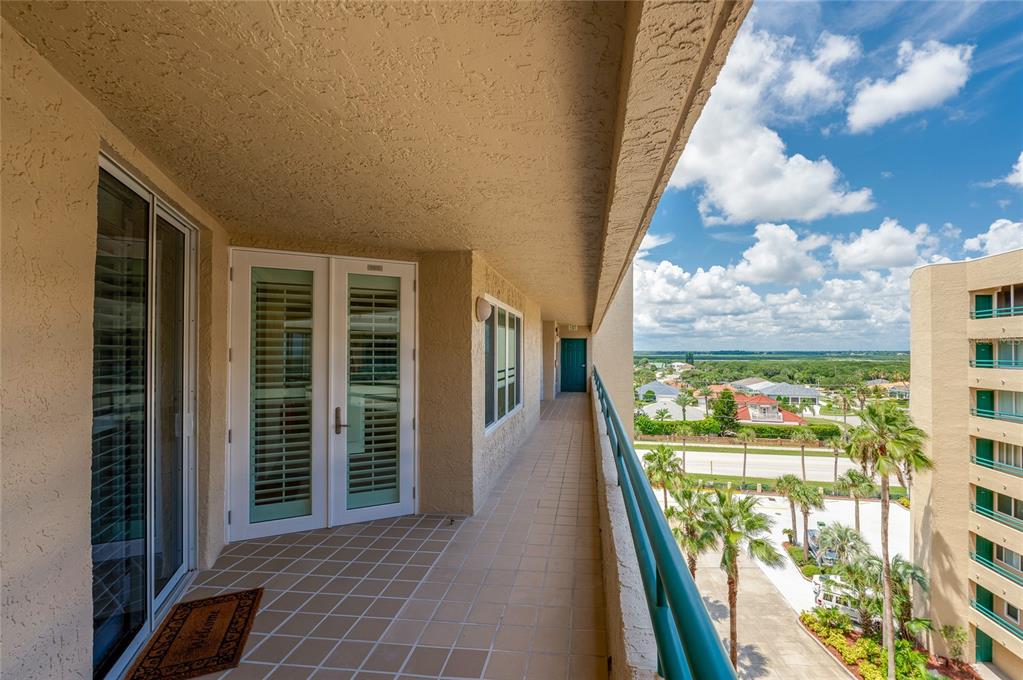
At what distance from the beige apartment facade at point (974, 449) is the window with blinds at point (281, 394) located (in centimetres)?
1892

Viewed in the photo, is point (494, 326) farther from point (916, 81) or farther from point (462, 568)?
point (916, 81)

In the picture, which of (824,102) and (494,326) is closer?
(494,326)

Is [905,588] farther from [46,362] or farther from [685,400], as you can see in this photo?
[685,400]

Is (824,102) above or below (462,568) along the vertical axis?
above

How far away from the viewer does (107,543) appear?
6.53 ft

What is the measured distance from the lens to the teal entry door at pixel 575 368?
17.1m

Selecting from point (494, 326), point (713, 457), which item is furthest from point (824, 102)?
point (494, 326)

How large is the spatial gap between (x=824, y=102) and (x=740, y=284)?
31.5m

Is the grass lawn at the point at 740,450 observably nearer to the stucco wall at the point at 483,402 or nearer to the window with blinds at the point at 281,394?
the stucco wall at the point at 483,402

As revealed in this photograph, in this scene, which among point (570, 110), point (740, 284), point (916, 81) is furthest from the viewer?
point (740, 284)

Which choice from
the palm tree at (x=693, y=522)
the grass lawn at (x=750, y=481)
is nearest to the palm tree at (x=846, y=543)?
the palm tree at (x=693, y=522)

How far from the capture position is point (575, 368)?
678 inches

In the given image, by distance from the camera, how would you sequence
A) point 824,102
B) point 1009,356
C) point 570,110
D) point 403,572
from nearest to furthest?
point 570,110, point 403,572, point 1009,356, point 824,102

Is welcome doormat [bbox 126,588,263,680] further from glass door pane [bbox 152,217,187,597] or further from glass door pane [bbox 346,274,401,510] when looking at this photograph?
glass door pane [bbox 346,274,401,510]
